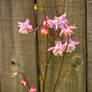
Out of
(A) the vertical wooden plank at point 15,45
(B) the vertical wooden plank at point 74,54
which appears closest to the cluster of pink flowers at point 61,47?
(B) the vertical wooden plank at point 74,54

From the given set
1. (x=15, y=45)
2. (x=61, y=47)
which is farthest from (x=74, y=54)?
(x=15, y=45)

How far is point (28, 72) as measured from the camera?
52.1 inches

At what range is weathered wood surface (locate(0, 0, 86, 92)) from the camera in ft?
3.86

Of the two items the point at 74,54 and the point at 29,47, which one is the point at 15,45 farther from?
the point at 74,54

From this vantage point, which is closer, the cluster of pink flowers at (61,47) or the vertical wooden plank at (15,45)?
the cluster of pink flowers at (61,47)

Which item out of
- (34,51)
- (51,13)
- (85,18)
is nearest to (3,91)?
(34,51)

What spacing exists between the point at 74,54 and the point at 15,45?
1.30 ft

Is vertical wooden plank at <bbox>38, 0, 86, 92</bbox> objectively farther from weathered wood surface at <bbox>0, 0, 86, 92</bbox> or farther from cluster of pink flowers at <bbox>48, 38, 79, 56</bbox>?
cluster of pink flowers at <bbox>48, 38, 79, 56</bbox>

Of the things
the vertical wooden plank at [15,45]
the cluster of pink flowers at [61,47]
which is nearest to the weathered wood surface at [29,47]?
the vertical wooden plank at [15,45]

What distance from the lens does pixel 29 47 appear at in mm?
1280

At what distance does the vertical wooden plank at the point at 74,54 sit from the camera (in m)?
1.17

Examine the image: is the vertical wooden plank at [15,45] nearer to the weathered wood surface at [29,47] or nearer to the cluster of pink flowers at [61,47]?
the weathered wood surface at [29,47]

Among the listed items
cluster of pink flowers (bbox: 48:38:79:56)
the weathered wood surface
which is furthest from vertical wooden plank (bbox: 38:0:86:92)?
cluster of pink flowers (bbox: 48:38:79:56)

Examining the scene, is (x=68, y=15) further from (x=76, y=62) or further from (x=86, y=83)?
(x=86, y=83)
